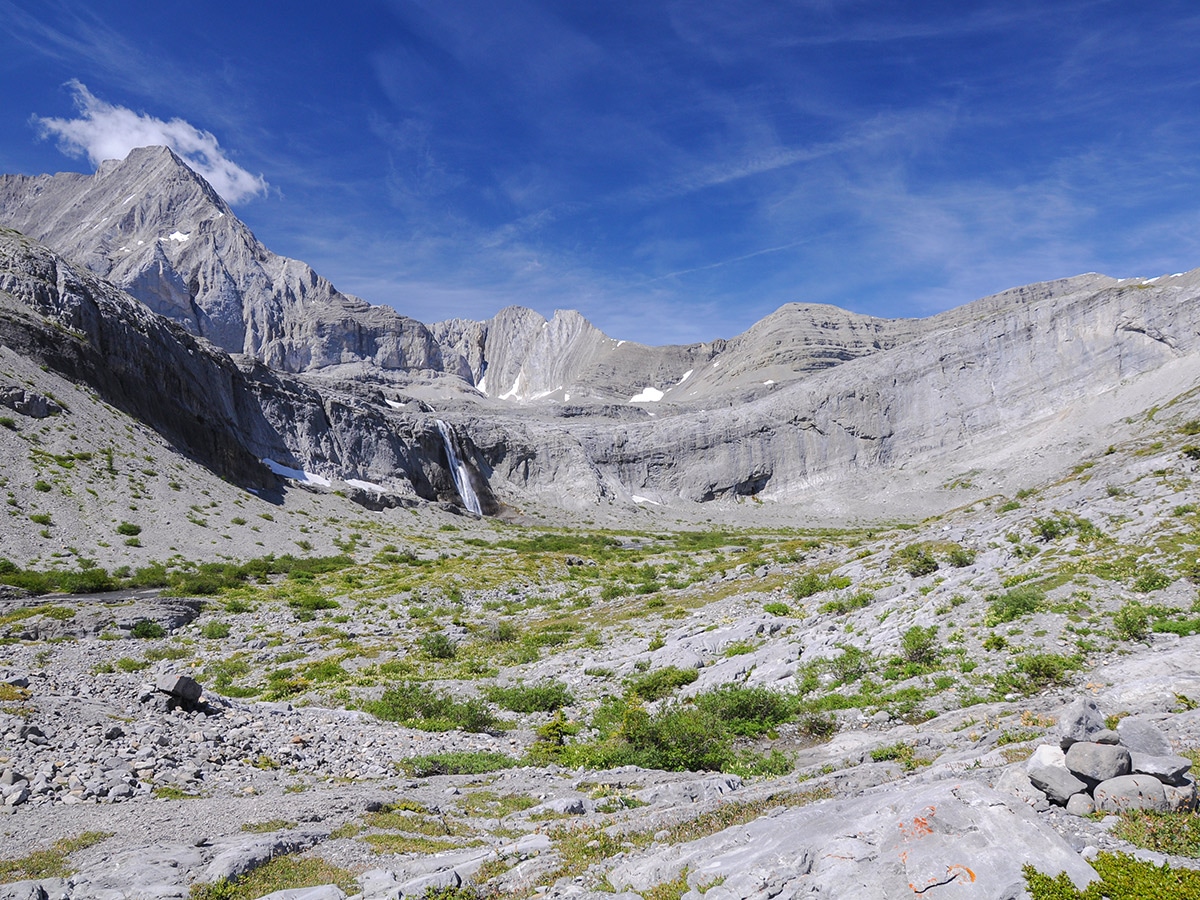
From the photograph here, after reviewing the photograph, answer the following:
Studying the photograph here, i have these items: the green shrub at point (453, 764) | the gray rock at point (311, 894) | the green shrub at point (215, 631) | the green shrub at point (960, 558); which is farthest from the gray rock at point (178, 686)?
the green shrub at point (960, 558)

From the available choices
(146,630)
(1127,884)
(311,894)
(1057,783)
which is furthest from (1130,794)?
(146,630)

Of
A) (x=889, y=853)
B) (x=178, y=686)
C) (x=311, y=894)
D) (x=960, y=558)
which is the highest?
(x=960, y=558)

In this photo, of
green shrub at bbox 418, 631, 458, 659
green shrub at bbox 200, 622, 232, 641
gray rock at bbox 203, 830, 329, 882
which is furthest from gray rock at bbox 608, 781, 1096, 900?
green shrub at bbox 200, 622, 232, 641

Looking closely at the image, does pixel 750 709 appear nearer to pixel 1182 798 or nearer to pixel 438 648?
pixel 1182 798

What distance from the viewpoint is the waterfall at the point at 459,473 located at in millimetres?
116188

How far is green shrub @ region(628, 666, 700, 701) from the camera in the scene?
17.5 m

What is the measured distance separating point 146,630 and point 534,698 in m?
20.3

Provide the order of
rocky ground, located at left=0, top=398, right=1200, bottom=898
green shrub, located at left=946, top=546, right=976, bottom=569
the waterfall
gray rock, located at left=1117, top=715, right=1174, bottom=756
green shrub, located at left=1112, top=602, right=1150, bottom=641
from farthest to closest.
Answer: the waterfall < green shrub, located at left=946, top=546, right=976, bottom=569 < green shrub, located at left=1112, top=602, right=1150, bottom=641 < gray rock, located at left=1117, top=715, right=1174, bottom=756 < rocky ground, located at left=0, top=398, right=1200, bottom=898

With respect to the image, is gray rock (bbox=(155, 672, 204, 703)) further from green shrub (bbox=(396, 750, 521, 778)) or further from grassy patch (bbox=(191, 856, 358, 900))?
grassy patch (bbox=(191, 856, 358, 900))

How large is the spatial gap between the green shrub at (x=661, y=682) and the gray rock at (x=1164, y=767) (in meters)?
12.1

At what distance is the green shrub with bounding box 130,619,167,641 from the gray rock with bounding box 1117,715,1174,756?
32.6 m

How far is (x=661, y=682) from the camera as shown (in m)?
17.8

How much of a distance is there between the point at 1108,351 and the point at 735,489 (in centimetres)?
6785

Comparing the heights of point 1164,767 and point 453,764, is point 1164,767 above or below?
above
